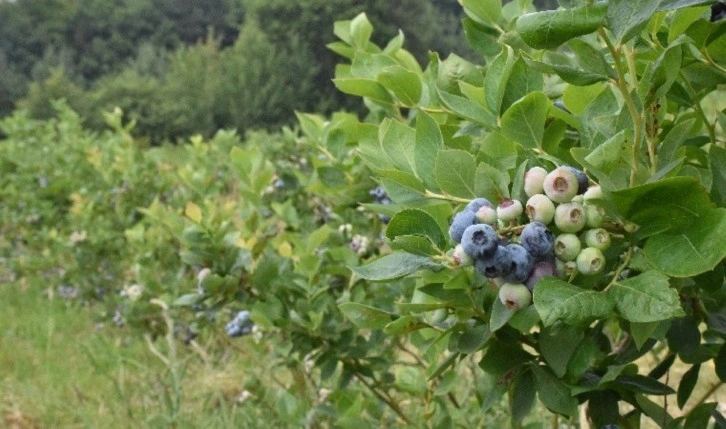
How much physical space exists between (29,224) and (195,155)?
6.07 ft

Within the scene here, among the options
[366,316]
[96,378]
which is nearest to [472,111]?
[366,316]

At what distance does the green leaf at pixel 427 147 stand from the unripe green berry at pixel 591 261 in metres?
0.17

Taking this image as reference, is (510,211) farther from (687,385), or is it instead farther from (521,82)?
(687,385)

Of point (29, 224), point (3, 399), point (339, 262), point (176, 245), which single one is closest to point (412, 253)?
point (339, 262)

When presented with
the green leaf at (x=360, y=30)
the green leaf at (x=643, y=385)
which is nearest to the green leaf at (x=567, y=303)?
the green leaf at (x=643, y=385)

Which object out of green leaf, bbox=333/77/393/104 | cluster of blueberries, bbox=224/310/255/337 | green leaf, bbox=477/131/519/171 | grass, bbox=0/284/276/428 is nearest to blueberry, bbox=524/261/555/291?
green leaf, bbox=477/131/519/171

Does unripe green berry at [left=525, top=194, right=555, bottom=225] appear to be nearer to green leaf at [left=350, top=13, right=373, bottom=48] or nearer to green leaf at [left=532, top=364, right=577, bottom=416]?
green leaf at [left=532, top=364, right=577, bottom=416]

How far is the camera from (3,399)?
9.35 ft

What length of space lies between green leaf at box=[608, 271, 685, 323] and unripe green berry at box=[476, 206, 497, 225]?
9cm

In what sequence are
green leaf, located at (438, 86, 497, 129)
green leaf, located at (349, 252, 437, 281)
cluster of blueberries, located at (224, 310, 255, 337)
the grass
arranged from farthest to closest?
the grass → cluster of blueberries, located at (224, 310, 255, 337) → green leaf, located at (438, 86, 497, 129) → green leaf, located at (349, 252, 437, 281)

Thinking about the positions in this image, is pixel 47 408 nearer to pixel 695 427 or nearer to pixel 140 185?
pixel 140 185

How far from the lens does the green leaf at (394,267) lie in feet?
1.88

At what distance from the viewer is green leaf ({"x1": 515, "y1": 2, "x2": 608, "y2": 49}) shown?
447mm

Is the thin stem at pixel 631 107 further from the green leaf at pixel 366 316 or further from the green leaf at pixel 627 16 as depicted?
the green leaf at pixel 366 316
